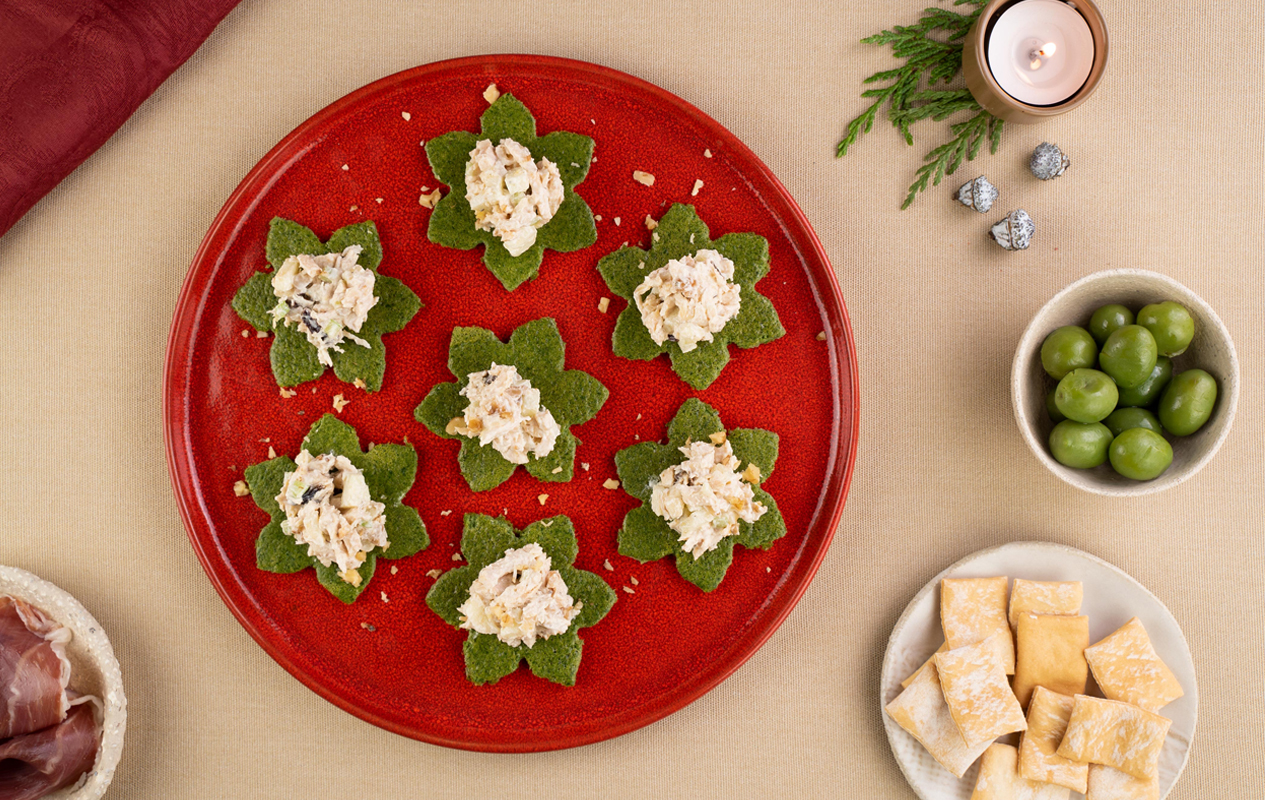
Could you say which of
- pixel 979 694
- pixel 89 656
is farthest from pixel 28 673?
pixel 979 694

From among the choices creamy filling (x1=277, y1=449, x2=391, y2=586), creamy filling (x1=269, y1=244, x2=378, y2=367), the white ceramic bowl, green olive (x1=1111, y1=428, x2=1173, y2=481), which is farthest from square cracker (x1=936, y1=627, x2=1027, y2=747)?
the white ceramic bowl

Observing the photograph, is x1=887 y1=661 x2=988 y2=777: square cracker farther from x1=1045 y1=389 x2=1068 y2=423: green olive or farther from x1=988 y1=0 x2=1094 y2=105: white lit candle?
x1=988 y1=0 x2=1094 y2=105: white lit candle

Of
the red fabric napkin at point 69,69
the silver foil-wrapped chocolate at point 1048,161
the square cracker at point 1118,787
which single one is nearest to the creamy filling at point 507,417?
the red fabric napkin at point 69,69

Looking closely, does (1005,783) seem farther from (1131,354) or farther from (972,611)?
(1131,354)

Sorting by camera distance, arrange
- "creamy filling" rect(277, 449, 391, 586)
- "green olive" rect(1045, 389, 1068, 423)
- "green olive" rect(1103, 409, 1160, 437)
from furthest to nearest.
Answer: "green olive" rect(1045, 389, 1068, 423)
"green olive" rect(1103, 409, 1160, 437)
"creamy filling" rect(277, 449, 391, 586)

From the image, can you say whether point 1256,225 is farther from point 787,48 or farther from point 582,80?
point 582,80

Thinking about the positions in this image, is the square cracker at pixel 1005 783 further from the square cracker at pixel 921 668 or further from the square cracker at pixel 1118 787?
the square cracker at pixel 921 668
